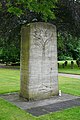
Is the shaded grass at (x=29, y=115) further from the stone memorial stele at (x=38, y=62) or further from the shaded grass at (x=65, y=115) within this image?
the stone memorial stele at (x=38, y=62)

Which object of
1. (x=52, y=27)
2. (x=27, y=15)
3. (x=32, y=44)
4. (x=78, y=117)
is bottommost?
(x=78, y=117)

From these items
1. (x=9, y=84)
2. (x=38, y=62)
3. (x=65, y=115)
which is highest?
(x=38, y=62)

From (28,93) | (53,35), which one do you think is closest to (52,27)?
(53,35)

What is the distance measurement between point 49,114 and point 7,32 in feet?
51.3

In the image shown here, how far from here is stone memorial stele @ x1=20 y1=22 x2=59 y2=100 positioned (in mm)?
8797

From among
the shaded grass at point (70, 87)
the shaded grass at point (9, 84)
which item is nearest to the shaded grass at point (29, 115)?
the shaded grass at point (70, 87)

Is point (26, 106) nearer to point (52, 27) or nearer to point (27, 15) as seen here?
point (52, 27)

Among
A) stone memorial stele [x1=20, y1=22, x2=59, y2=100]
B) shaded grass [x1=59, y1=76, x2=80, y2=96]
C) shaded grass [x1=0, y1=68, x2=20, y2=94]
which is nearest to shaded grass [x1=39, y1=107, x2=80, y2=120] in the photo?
stone memorial stele [x1=20, y1=22, x2=59, y2=100]

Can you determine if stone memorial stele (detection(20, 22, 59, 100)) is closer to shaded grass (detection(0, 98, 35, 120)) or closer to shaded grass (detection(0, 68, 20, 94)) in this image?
shaded grass (detection(0, 98, 35, 120))

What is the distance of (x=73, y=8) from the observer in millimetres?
20500

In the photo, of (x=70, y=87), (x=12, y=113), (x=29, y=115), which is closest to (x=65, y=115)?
(x=29, y=115)

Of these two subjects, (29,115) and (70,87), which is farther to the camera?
(70,87)

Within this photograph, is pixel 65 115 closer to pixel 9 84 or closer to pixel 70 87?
pixel 70 87

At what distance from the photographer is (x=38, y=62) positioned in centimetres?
895
